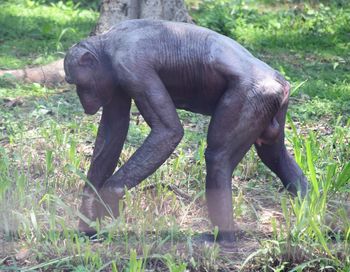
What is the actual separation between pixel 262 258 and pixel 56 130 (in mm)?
2231

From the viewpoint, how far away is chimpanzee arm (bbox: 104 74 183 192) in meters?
4.80

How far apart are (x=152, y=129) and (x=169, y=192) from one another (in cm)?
78

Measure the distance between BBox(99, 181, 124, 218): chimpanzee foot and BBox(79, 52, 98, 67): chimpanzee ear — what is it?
0.70 m

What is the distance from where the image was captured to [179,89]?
507 cm

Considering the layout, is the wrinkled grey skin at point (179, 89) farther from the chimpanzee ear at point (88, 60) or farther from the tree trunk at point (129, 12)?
the tree trunk at point (129, 12)

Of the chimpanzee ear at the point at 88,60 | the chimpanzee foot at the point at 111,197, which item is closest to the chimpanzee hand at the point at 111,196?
the chimpanzee foot at the point at 111,197

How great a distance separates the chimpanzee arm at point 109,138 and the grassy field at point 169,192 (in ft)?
0.48

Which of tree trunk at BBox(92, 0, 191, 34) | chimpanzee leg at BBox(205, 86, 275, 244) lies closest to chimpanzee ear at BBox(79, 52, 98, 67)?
chimpanzee leg at BBox(205, 86, 275, 244)

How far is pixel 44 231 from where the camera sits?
5035 millimetres

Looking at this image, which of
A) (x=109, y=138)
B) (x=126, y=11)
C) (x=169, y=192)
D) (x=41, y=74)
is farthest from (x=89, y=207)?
(x=126, y=11)

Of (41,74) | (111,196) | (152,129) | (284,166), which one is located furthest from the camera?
(41,74)

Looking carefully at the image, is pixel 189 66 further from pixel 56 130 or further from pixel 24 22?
pixel 24 22

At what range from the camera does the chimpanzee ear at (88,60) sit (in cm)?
498

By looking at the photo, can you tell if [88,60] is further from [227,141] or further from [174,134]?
[227,141]
